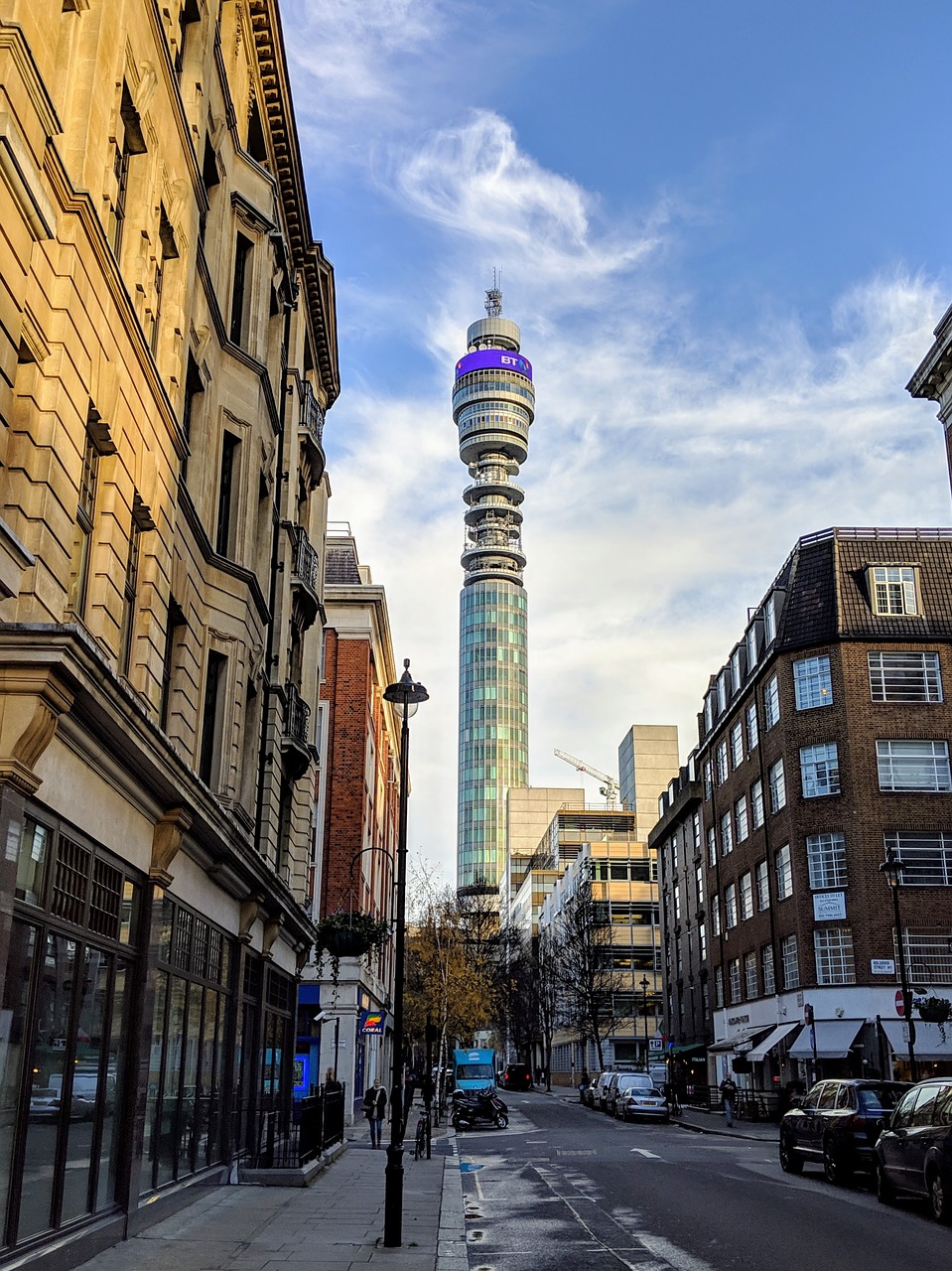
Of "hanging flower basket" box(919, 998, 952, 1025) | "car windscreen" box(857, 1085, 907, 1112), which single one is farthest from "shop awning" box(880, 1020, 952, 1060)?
"car windscreen" box(857, 1085, 907, 1112)

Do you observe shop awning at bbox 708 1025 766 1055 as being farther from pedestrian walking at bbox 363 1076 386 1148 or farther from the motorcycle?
pedestrian walking at bbox 363 1076 386 1148

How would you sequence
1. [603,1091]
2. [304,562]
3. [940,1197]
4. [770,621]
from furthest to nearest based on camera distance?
[603,1091]
[770,621]
[304,562]
[940,1197]

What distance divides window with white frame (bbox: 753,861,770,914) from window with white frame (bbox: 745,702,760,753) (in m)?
5.03

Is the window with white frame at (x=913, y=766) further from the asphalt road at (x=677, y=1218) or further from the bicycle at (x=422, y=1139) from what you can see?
the bicycle at (x=422, y=1139)

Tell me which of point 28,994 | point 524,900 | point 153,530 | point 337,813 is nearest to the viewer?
point 28,994

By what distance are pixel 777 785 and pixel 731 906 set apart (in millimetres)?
10637

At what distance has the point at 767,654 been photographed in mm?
49719

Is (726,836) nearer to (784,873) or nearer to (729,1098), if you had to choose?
(784,873)

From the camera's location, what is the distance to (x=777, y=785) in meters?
49.3

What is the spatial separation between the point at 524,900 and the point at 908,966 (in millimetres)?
115737

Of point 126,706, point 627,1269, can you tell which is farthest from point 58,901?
point 627,1269

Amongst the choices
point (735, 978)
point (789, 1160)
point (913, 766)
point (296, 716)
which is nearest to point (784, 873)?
point (913, 766)

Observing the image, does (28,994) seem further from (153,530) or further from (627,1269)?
(627,1269)

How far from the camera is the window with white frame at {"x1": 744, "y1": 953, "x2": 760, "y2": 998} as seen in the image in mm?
52062
